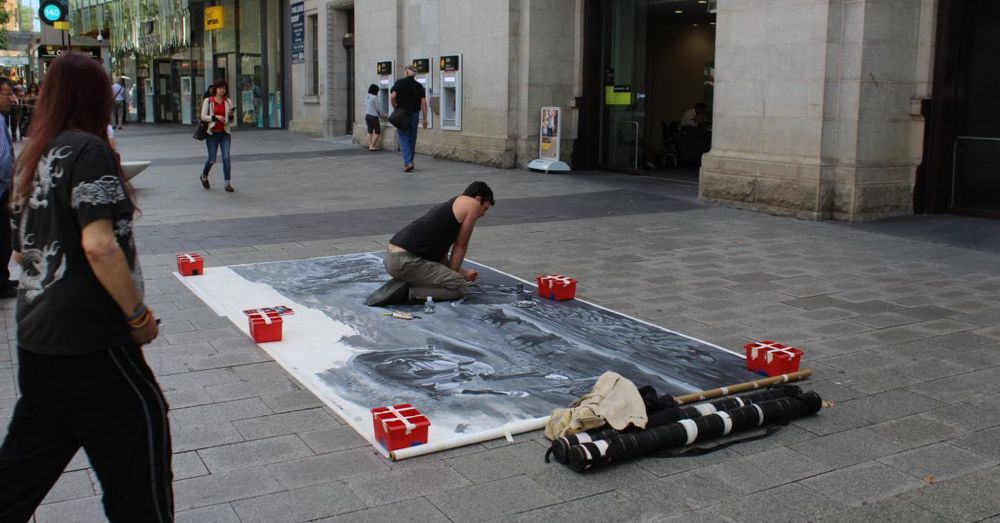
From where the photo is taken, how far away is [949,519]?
3900 mm

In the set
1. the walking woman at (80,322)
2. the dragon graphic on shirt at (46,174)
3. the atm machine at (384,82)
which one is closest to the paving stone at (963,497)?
the walking woman at (80,322)

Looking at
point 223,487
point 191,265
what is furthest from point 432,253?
point 223,487

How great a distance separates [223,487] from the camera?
419cm

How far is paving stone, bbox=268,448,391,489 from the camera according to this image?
4.27 metres

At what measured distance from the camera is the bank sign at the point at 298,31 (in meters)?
29.0

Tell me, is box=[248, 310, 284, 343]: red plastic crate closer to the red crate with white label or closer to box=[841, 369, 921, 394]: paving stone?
the red crate with white label

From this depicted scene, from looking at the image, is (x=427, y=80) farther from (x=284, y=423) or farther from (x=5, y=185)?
(x=284, y=423)

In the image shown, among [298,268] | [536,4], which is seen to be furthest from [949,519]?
[536,4]

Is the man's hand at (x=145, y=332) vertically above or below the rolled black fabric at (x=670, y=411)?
above

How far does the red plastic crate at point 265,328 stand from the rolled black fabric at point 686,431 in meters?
2.77

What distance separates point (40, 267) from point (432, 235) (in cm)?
481

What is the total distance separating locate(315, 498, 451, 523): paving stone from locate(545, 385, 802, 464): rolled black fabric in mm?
721

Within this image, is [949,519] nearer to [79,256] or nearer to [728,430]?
[728,430]

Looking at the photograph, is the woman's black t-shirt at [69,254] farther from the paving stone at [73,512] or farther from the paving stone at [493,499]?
the paving stone at [493,499]
